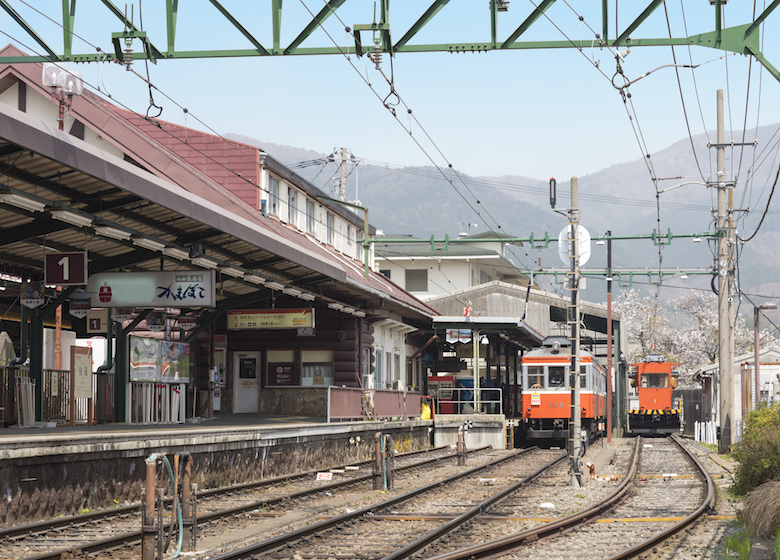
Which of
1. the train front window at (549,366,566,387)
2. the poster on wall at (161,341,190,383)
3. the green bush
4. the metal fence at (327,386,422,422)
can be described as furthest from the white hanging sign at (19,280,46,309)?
the train front window at (549,366,566,387)

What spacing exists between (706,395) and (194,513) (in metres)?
44.3

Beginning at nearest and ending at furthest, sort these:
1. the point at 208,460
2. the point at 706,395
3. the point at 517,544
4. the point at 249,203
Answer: the point at 517,544
the point at 208,460
the point at 249,203
the point at 706,395

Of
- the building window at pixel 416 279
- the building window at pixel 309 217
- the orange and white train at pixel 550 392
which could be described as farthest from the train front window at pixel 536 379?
the building window at pixel 416 279

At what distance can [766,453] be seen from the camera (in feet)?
50.0

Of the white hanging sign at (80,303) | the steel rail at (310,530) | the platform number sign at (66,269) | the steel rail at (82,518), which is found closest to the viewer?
the steel rail at (310,530)

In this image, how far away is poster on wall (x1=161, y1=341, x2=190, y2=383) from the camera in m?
22.8

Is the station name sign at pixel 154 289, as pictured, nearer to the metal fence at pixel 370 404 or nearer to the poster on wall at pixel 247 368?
the metal fence at pixel 370 404

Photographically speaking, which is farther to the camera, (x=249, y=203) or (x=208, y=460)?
(x=249, y=203)

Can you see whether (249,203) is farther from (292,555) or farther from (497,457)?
(292,555)

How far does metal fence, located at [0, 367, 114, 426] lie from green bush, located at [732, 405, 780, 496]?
11989 mm

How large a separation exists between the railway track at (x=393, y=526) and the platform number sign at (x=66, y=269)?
6.21 metres

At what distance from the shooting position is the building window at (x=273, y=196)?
3312 centimetres

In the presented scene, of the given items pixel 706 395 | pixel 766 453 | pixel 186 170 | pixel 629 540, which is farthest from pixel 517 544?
pixel 706 395

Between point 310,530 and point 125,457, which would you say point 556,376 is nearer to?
point 125,457
